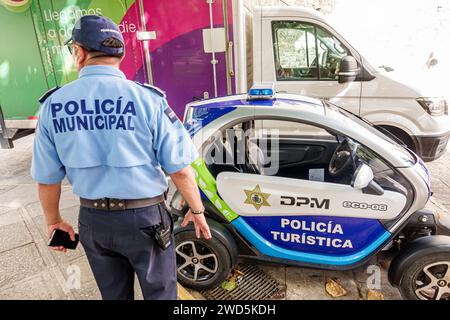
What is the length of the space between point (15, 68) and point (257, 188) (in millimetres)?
4590

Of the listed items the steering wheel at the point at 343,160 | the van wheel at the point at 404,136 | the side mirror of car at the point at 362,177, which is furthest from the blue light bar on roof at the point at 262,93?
the van wheel at the point at 404,136

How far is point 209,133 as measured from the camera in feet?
8.10

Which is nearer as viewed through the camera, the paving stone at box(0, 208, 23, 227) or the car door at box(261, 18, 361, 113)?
the paving stone at box(0, 208, 23, 227)

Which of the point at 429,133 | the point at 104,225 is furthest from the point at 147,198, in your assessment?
the point at 429,133

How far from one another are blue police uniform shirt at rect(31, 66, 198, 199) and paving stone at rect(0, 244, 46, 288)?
1.81 m

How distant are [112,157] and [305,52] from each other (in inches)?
137

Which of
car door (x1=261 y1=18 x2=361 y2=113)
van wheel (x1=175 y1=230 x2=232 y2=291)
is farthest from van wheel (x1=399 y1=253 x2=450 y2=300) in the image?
car door (x1=261 y1=18 x2=361 y2=113)

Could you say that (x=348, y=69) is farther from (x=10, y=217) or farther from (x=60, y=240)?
(x=10, y=217)

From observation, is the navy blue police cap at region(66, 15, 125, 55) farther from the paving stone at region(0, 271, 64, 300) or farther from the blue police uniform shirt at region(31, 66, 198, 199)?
the paving stone at region(0, 271, 64, 300)

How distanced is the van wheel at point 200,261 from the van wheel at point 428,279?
4.18 feet

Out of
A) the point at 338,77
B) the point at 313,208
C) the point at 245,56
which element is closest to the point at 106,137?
the point at 313,208

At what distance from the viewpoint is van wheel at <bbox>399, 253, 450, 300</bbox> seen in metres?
2.21

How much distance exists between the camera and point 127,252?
1653 mm

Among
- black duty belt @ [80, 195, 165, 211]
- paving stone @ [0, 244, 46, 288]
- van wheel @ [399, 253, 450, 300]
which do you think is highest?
black duty belt @ [80, 195, 165, 211]
